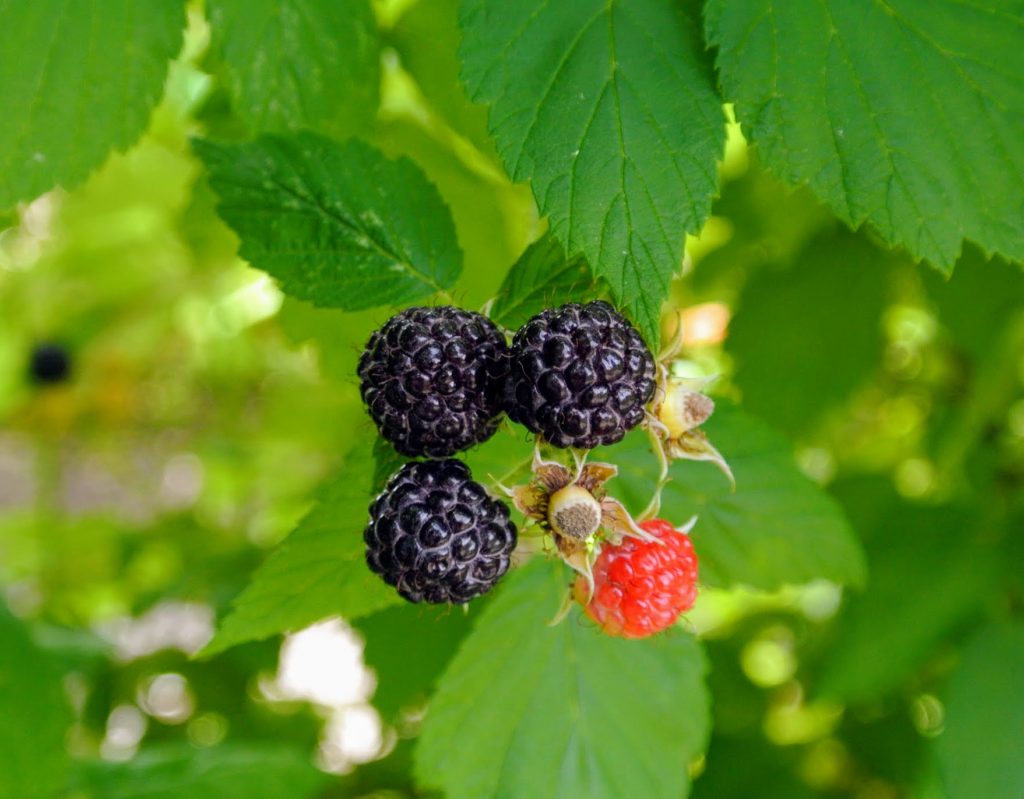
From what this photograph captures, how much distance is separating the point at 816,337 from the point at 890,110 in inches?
45.9

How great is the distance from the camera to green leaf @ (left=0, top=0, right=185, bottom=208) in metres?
1.28

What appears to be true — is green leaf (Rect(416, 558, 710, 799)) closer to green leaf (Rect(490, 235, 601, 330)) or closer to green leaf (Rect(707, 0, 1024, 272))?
green leaf (Rect(490, 235, 601, 330))

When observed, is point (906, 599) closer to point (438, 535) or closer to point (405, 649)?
point (405, 649)

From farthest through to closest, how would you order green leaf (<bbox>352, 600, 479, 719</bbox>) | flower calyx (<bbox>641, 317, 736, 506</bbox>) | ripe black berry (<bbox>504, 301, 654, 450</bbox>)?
green leaf (<bbox>352, 600, 479, 719</bbox>) → flower calyx (<bbox>641, 317, 736, 506</bbox>) → ripe black berry (<bbox>504, 301, 654, 450</bbox>)

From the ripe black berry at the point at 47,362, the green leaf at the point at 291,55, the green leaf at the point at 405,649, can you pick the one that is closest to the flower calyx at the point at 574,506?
the green leaf at the point at 291,55

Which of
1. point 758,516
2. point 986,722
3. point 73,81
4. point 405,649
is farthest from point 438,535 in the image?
point 986,722

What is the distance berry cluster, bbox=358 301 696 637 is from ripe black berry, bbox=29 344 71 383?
341cm

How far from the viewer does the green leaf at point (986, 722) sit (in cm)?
171

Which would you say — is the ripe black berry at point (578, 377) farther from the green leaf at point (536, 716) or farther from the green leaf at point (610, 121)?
the green leaf at point (536, 716)

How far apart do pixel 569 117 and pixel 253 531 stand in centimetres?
246

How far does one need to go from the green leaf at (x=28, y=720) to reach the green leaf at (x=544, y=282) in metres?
1.22

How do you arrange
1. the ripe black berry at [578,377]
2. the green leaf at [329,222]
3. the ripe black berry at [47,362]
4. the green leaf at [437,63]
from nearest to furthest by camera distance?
the ripe black berry at [578,377] < the green leaf at [329,222] < the green leaf at [437,63] < the ripe black berry at [47,362]

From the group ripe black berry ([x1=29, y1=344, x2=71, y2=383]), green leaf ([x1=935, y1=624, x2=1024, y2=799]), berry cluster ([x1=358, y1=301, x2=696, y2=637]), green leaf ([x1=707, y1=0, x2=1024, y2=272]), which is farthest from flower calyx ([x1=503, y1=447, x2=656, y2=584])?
ripe black berry ([x1=29, y1=344, x2=71, y2=383])

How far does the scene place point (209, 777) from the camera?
1.85 meters
